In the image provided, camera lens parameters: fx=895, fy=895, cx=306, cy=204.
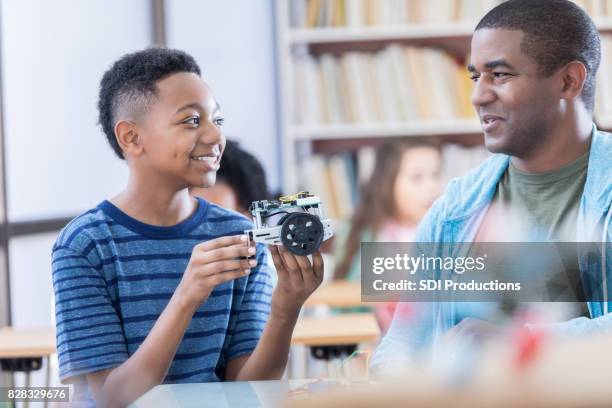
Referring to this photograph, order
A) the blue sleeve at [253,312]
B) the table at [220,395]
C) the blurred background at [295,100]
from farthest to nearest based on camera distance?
the blurred background at [295,100] < the blue sleeve at [253,312] < the table at [220,395]

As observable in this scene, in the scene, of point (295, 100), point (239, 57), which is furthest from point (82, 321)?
point (239, 57)

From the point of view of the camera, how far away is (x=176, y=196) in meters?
1.24

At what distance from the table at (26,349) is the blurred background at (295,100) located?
387 millimetres

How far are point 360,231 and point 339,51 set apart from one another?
0.77m

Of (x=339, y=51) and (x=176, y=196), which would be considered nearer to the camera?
(x=176, y=196)

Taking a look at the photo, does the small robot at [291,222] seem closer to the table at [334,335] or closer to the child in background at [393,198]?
the table at [334,335]

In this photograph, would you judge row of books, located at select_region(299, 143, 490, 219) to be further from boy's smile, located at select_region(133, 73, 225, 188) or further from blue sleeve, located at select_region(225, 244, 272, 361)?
boy's smile, located at select_region(133, 73, 225, 188)

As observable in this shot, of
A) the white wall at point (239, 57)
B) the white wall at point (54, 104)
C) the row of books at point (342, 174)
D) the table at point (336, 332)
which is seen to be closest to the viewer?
the table at point (336, 332)

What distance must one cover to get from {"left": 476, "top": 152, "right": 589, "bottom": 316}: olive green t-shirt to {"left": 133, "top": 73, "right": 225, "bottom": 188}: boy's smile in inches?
16.1

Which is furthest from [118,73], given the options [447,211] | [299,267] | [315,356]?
[315,356]

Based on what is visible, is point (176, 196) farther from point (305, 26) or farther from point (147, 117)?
point (305, 26)

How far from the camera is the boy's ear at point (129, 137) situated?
1.22m

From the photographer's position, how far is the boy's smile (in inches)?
46.4

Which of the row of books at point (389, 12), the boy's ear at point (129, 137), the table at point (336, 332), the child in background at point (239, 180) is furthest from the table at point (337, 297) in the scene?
the boy's ear at point (129, 137)
